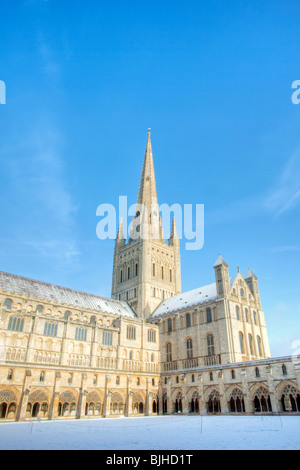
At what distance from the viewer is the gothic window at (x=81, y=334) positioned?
53156 millimetres

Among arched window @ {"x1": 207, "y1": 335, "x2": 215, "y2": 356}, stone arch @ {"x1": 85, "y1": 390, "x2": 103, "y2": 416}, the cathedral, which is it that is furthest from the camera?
arched window @ {"x1": 207, "y1": 335, "x2": 215, "y2": 356}

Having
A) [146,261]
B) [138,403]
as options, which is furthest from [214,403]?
[146,261]

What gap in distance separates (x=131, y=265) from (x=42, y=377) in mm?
39287

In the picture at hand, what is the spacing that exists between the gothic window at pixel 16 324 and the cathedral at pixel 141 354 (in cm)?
14

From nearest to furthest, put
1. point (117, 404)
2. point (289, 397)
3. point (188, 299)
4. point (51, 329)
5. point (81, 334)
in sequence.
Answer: point (289, 397) < point (51, 329) < point (117, 404) < point (81, 334) < point (188, 299)

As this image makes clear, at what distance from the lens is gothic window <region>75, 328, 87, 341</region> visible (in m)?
53.2

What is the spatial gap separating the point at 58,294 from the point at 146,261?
78.5 feet

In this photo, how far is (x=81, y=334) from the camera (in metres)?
53.8

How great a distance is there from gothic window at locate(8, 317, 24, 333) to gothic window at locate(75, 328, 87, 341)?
9.34 meters

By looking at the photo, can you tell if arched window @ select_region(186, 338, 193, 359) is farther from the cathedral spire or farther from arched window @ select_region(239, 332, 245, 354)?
the cathedral spire

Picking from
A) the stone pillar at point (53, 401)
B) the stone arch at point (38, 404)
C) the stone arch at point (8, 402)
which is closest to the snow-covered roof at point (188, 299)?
the stone pillar at point (53, 401)

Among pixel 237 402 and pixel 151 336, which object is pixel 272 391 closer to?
pixel 237 402

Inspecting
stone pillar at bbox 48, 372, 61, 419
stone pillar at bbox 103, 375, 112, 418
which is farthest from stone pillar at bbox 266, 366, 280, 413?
stone pillar at bbox 48, 372, 61, 419
